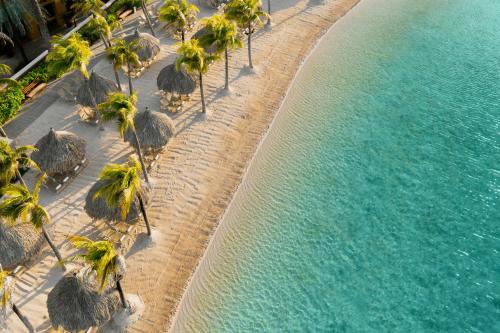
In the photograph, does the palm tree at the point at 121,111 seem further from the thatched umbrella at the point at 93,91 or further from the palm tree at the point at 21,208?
the thatched umbrella at the point at 93,91

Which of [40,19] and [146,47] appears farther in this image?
[40,19]

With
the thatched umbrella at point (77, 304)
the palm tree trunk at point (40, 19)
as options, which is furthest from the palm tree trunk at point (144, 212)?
the palm tree trunk at point (40, 19)

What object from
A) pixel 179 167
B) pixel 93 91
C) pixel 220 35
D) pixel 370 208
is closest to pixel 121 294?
pixel 179 167

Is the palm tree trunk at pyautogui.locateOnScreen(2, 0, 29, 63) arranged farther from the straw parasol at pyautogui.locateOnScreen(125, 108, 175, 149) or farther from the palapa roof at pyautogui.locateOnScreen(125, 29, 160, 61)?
the straw parasol at pyautogui.locateOnScreen(125, 108, 175, 149)

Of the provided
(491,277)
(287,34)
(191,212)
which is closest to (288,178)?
(191,212)

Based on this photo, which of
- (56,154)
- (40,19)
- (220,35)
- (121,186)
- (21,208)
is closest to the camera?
(21,208)

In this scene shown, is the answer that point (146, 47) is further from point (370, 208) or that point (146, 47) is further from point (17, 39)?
point (370, 208)

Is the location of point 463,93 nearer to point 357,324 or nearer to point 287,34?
point 287,34
